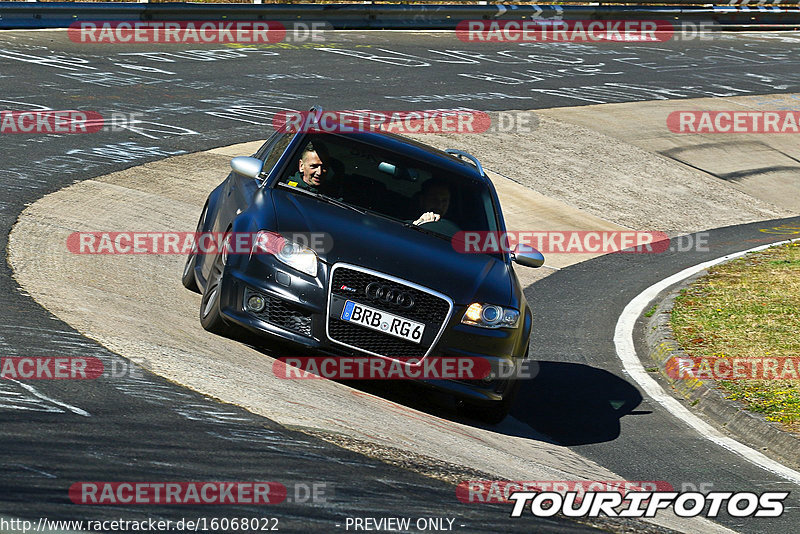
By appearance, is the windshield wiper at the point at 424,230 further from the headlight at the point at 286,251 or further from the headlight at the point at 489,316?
the headlight at the point at 286,251

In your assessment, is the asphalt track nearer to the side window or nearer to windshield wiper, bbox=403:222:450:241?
windshield wiper, bbox=403:222:450:241

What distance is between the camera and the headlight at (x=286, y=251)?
6934 millimetres

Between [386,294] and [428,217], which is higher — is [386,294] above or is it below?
below

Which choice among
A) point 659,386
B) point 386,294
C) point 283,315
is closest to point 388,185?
point 386,294

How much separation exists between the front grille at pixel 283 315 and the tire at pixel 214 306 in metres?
0.35

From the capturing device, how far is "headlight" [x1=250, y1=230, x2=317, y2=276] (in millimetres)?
6934

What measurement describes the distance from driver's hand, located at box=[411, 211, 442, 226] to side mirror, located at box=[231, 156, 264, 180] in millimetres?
1216

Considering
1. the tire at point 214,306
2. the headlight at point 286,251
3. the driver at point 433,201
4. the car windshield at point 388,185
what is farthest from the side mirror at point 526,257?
the tire at point 214,306

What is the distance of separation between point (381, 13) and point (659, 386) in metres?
20.0

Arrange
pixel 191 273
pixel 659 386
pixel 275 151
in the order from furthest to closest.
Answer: pixel 659 386 → pixel 191 273 → pixel 275 151

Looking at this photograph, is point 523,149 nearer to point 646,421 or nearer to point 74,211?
point 74,211

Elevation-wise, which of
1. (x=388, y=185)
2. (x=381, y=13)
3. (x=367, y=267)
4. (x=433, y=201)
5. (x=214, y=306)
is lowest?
(x=214, y=306)

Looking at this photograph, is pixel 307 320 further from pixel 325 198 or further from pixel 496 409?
pixel 496 409

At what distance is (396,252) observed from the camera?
716 cm
